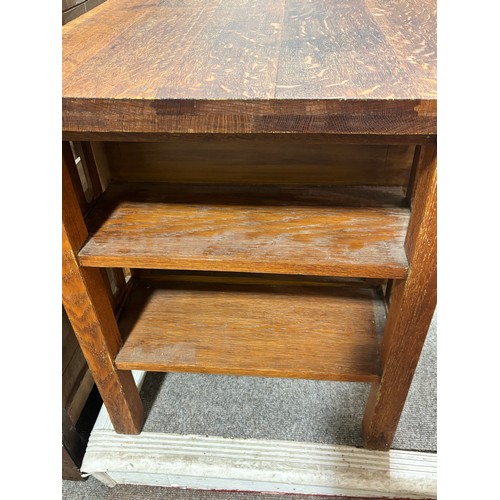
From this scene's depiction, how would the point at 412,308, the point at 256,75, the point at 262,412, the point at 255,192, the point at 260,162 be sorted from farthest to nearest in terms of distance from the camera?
the point at 262,412 < the point at 260,162 < the point at 255,192 < the point at 412,308 < the point at 256,75

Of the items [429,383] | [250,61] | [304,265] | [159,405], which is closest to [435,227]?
[304,265]

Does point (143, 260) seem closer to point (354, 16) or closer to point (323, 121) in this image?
point (323, 121)

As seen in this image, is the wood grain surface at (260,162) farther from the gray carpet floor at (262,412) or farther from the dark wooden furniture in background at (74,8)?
the gray carpet floor at (262,412)

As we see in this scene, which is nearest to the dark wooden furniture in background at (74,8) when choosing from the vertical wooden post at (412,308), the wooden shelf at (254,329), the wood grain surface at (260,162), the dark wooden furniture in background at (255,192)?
the dark wooden furniture in background at (255,192)

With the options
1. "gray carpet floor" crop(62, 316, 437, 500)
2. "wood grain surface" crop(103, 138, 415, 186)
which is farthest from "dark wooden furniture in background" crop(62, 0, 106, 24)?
"gray carpet floor" crop(62, 316, 437, 500)

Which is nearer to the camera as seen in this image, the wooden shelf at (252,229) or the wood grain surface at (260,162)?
the wooden shelf at (252,229)

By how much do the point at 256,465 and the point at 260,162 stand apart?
2.12 ft

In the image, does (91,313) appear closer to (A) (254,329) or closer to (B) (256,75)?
(A) (254,329)

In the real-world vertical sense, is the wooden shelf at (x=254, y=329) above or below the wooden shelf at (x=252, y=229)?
below

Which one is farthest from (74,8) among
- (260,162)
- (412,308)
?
(412,308)

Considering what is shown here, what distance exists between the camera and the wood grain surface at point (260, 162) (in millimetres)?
882

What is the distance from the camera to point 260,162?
3.04ft

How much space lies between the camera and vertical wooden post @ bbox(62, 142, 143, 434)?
652 mm

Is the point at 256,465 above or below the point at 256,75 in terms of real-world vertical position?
below
